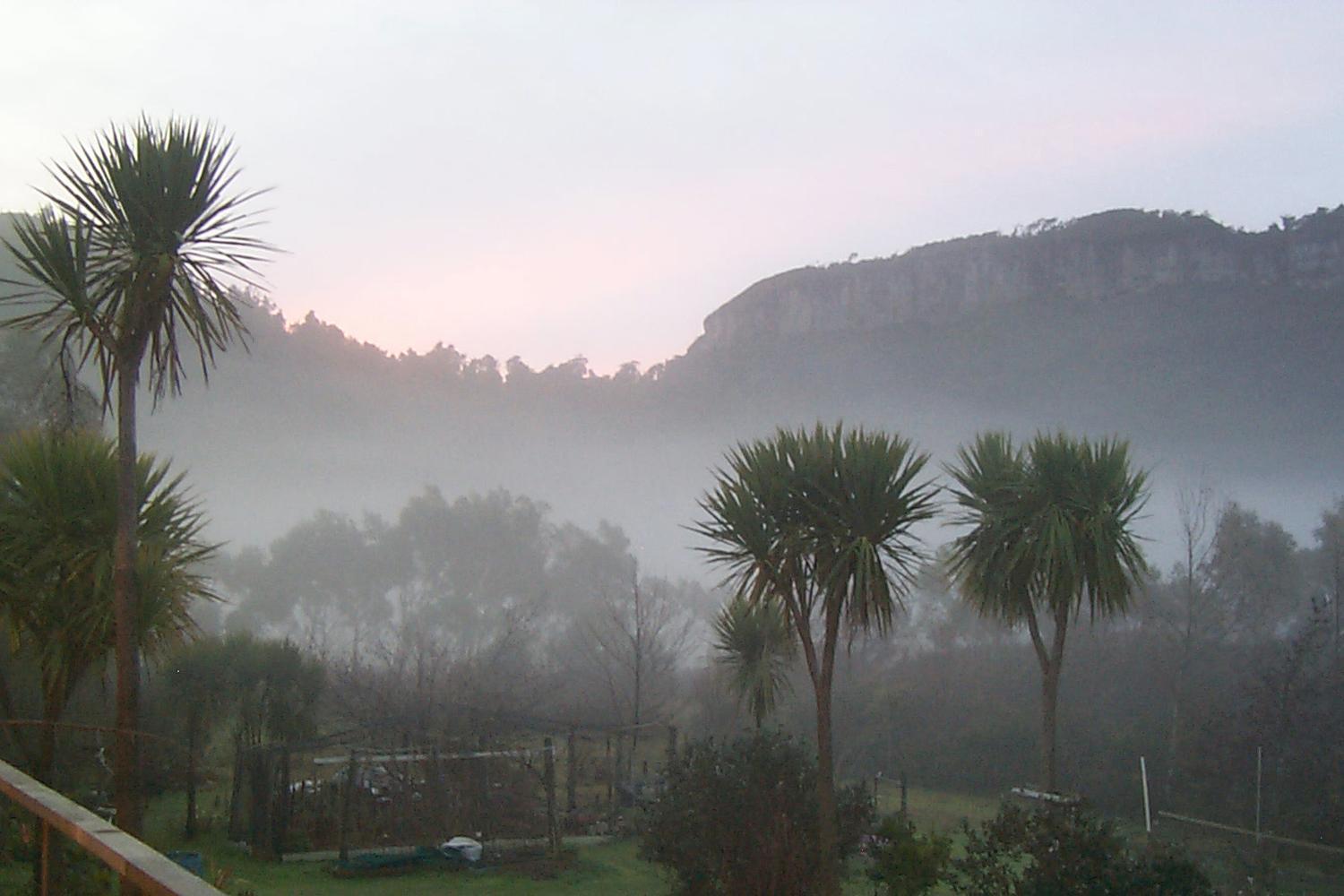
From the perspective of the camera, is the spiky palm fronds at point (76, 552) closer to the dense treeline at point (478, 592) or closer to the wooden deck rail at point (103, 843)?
the wooden deck rail at point (103, 843)

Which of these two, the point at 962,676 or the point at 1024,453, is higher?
the point at 1024,453

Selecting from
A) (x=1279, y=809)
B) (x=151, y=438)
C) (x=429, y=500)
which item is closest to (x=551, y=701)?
(x=1279, y=809)

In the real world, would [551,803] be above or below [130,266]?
below

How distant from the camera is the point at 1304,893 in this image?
553 inches

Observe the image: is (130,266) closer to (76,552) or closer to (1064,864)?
(76,552)

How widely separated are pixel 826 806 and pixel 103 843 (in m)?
8.37

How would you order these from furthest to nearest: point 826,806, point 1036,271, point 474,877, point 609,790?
1. point 1036,271
2. point 609,790
3. point 474,877
4. point 826,806

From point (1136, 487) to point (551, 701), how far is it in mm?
18401

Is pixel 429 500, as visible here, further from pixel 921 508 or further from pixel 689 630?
pixel 921 508

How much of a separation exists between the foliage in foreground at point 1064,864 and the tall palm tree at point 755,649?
20.1ft

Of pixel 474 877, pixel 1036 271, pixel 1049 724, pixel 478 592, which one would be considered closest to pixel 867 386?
pixel 1036 271

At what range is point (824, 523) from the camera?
10977 mm

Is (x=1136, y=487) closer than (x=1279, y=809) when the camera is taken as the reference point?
Yes

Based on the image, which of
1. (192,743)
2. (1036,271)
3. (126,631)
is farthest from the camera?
(1036,271)
